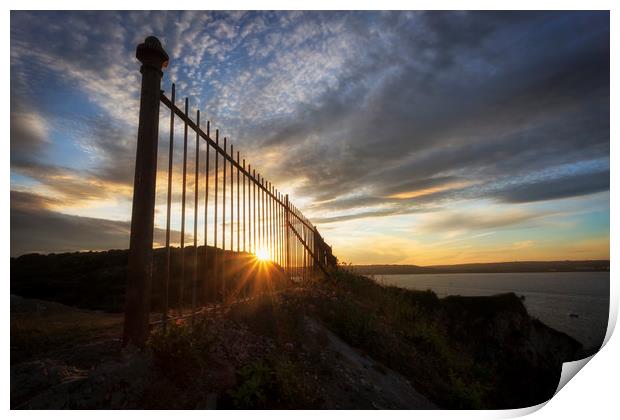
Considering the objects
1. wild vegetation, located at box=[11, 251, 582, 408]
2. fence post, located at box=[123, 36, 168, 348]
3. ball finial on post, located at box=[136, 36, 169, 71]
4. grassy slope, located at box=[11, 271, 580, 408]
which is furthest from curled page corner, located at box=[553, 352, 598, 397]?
ball finial on post, located at box=[136, 36, 169, 71]

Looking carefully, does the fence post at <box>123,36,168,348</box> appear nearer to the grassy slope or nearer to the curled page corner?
the grassy slope

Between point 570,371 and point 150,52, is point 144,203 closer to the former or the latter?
point 150,52

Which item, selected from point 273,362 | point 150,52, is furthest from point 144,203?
point 273,362

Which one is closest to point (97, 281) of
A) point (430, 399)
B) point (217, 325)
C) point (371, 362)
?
point (217, 325)

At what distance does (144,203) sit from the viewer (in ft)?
11.5

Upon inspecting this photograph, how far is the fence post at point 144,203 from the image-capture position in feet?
11.1

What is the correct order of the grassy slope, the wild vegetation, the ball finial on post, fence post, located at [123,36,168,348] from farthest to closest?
the ball finial on post < fence post, located at [123,36,168,348] < the grassy slope < the wild vegetation

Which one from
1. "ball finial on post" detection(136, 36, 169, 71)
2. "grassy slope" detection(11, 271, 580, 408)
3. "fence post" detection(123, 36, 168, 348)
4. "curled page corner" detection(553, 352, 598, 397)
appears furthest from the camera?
"curled page corner" detection(553, 352, 598, 397)

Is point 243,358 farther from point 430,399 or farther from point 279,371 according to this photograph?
point 430,399

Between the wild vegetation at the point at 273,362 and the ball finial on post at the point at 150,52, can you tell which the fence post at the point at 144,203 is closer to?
the ball finial on post at the point at 150,52

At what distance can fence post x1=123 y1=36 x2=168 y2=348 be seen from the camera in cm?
338
